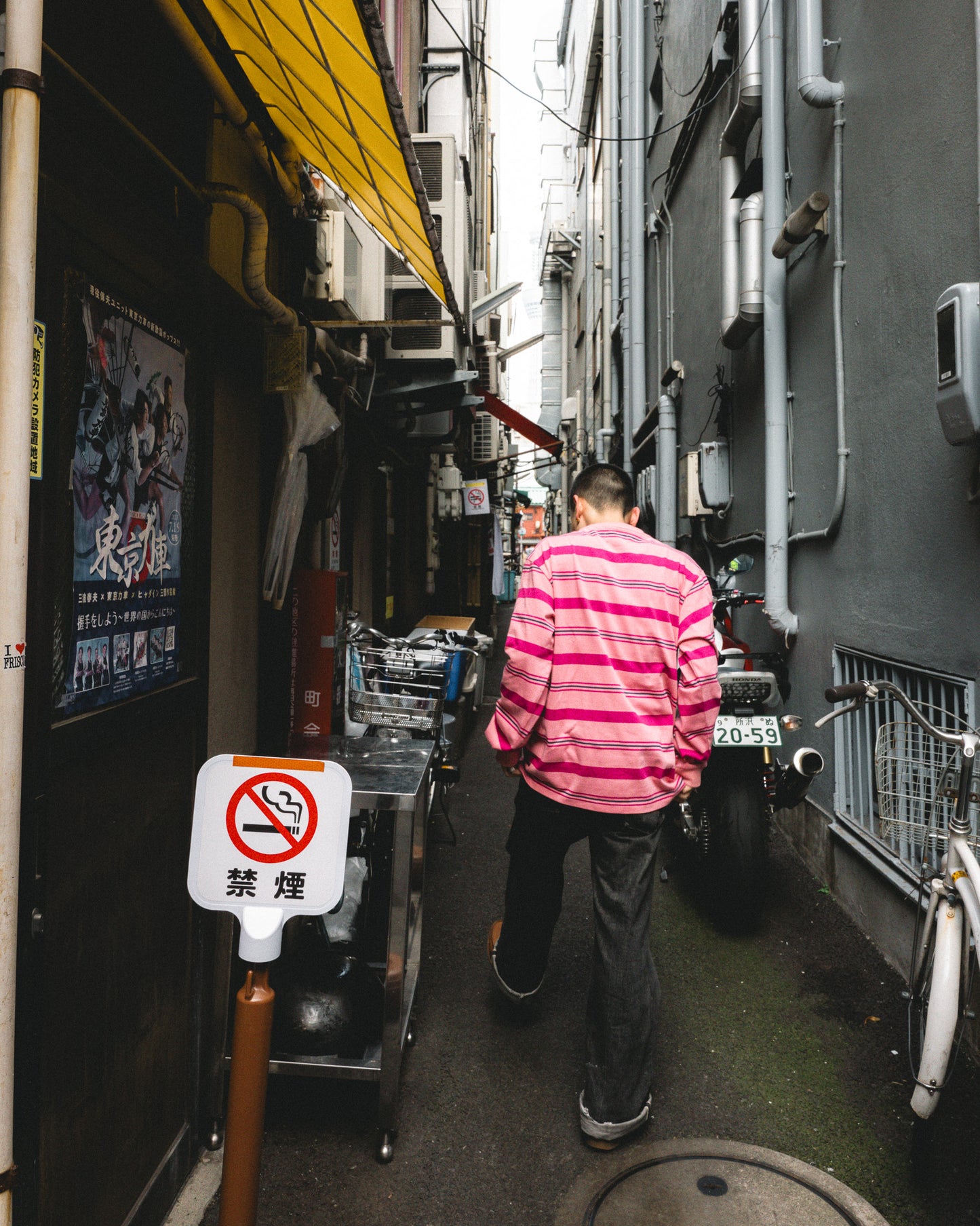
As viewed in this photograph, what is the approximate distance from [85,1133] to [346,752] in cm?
171

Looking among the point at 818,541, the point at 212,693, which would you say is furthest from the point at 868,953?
the point at 212,693

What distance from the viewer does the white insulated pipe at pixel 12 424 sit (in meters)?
1.62

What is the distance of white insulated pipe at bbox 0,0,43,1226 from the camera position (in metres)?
1.62

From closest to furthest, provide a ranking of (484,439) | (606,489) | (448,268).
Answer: (606,489), (448,268), (484,439)

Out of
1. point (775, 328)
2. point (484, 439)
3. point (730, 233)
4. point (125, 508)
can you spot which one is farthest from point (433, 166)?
point (484, 439)

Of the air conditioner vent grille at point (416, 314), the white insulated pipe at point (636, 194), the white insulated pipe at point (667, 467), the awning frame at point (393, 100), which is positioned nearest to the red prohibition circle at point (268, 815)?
the awning frame at point (393, 100)

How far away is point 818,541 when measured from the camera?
216 inches

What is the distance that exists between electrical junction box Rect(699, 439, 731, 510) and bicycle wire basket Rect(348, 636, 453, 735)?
4221mm

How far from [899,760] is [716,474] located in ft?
18.2

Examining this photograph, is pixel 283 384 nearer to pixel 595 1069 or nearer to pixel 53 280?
pixel 53 280

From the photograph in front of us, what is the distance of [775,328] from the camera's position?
6.08 m

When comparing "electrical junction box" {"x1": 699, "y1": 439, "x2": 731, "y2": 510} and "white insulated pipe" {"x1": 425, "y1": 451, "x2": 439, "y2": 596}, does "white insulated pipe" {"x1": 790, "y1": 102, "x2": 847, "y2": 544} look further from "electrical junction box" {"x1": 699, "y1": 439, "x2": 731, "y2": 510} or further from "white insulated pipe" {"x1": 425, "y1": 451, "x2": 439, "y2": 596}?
"white insulated pipe" {"x1": 425, "y1": 451, "x2": 439, "y2": 596}

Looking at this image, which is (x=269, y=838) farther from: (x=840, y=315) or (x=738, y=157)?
(x=738, y=157)

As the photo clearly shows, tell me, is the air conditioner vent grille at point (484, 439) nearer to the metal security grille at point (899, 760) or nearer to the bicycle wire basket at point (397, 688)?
the bicycle wire basket at point (397, 688)
